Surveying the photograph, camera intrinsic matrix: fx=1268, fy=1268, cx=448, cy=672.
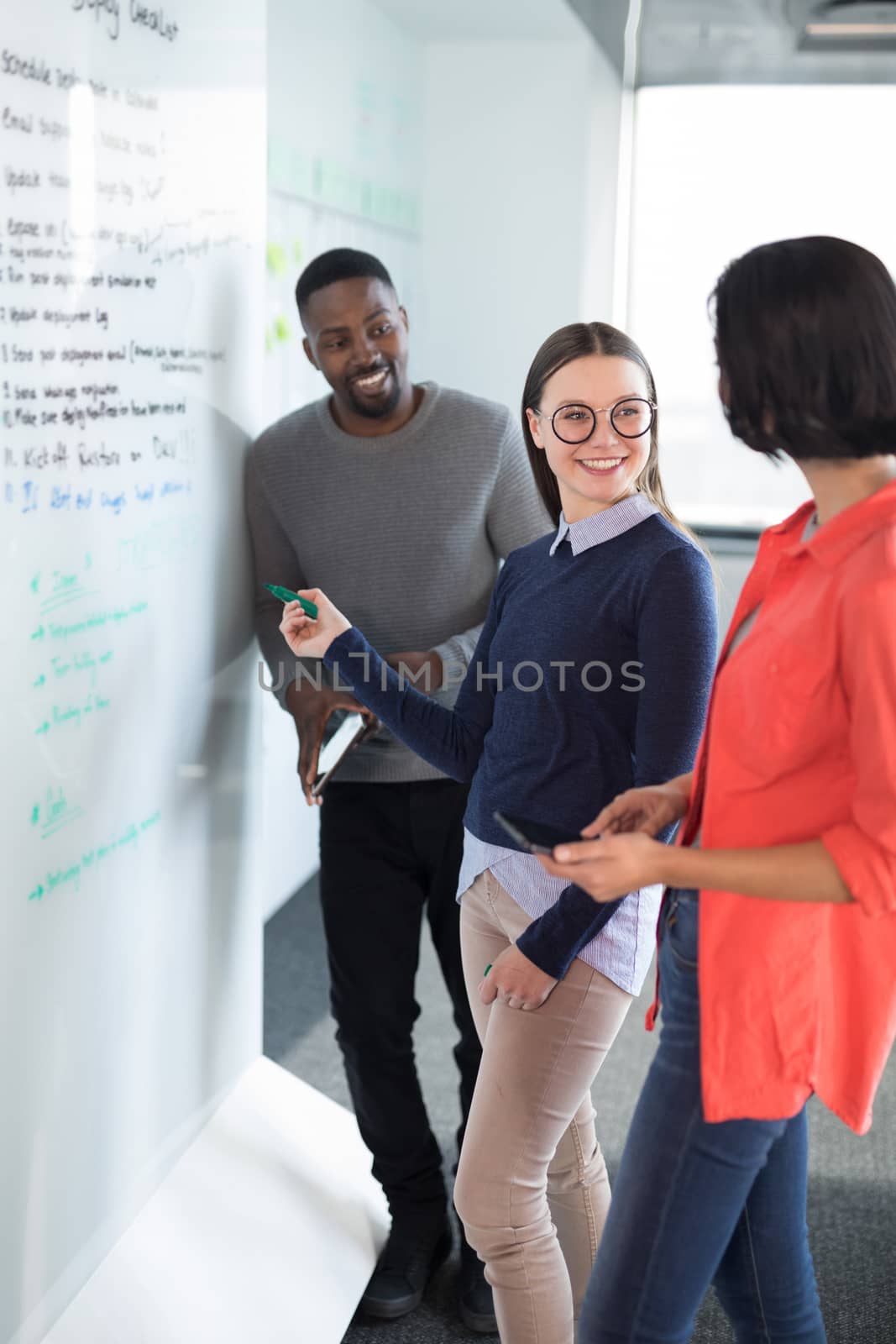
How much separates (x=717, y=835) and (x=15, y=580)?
76 centimetres

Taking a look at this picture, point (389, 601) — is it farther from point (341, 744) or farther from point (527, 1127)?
point (527, 1127)

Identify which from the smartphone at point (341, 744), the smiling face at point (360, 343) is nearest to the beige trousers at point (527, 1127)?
the smartphone at point (341, 744)

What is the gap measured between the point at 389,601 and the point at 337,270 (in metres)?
0.48

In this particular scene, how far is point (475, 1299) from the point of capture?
6.04 feet

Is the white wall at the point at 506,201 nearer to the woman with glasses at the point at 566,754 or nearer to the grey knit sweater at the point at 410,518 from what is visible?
the grey knit sweater at the point at 410,518

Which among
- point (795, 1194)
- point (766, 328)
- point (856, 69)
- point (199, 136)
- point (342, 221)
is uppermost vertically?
point (856, 69)

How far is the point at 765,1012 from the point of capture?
106cm

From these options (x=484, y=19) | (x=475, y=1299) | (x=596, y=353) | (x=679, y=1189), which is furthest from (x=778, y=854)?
(x=484, y=19)

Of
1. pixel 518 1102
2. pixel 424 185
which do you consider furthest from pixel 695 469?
pixel 518 1102

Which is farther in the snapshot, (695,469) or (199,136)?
(695,469)

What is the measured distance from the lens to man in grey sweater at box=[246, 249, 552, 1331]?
185cm

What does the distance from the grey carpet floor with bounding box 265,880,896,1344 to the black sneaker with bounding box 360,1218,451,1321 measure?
0.7 inches

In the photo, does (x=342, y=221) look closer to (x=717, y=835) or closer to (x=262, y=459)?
(x=262, y=459)

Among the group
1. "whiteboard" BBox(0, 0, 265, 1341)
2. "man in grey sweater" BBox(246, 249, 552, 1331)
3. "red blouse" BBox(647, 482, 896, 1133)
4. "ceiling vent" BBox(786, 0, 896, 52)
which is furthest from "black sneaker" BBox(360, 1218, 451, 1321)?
"ceiling vent" BBox(786, 0, 896, 52)
